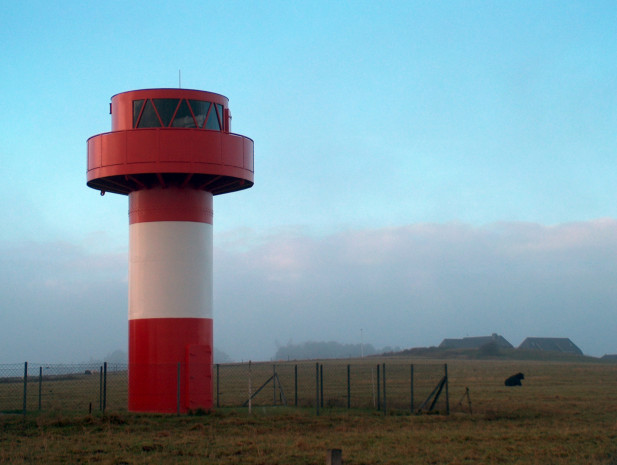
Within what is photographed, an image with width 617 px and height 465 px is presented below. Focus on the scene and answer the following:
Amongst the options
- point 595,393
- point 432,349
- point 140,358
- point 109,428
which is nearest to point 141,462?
point 109,428

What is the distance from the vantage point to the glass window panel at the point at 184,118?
82.4ft

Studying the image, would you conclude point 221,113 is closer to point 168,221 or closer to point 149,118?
point 149,118

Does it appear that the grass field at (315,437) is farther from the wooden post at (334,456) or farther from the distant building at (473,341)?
the distant building at (473,341)

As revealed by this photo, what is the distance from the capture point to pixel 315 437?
63.7 feet

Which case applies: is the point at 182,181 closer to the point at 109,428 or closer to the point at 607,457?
the point at 109,428

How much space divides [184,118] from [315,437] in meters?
11.4

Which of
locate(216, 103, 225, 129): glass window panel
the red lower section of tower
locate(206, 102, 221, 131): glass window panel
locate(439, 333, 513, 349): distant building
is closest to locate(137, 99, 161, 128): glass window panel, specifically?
locate(206, 102, 221, 131): glass window panel

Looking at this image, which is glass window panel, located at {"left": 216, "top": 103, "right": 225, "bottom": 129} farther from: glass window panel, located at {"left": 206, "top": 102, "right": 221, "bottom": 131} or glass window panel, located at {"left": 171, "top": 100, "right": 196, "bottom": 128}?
glass window panel, located at {"left": 171, "top": 100, "right": 196, "bottom": 128}

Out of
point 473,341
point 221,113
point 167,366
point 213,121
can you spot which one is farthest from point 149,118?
point 473,341

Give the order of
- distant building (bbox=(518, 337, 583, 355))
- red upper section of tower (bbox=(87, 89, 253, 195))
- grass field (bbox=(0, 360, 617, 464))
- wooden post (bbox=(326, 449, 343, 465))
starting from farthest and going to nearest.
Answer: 1. distant building (bbox=(518, 337, 583, 355))
2. red upper section of tower (bbox=(87, 89, 253, 195))
3. grass field (bbox=(0, 360, 617, 464))
4. wooden post (bbox=(326, 449, 343, 465))

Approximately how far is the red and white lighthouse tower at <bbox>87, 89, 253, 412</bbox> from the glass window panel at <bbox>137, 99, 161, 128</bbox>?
32 mm

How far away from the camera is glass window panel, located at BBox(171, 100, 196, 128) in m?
25.1

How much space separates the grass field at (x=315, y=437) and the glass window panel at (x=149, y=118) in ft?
30.2

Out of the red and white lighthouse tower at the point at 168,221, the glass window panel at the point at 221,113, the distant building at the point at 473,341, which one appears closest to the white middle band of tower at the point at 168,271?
the red and white lighthouse tower at the point at 168,221
